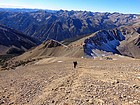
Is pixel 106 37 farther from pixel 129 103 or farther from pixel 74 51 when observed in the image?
pixel 129 103

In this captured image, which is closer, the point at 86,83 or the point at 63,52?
the point at 86,83

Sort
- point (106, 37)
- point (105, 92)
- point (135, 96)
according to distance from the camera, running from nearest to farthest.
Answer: point (135, 96)
point (105, 92)
point (106, 37)

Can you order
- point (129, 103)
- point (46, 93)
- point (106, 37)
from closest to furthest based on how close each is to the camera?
point (129, 103) < point (46, 93) < point (106, 37)

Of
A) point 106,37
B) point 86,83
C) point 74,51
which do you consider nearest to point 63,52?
point 74,51

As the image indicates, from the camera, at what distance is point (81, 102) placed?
1423 cm

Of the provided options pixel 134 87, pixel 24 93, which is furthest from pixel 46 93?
pixel 134 87

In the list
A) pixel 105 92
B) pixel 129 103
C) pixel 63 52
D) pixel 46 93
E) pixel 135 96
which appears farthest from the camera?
pixel 63 52

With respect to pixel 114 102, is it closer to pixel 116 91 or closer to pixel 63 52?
pixel 116 91

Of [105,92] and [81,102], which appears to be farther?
[105,92]

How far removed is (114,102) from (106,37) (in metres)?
166

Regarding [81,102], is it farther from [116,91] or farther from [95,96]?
[116,91]

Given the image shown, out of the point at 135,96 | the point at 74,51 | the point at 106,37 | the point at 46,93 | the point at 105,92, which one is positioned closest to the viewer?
the point at 135,96

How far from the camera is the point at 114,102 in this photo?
1389 centimetres

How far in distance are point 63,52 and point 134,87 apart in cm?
9830
